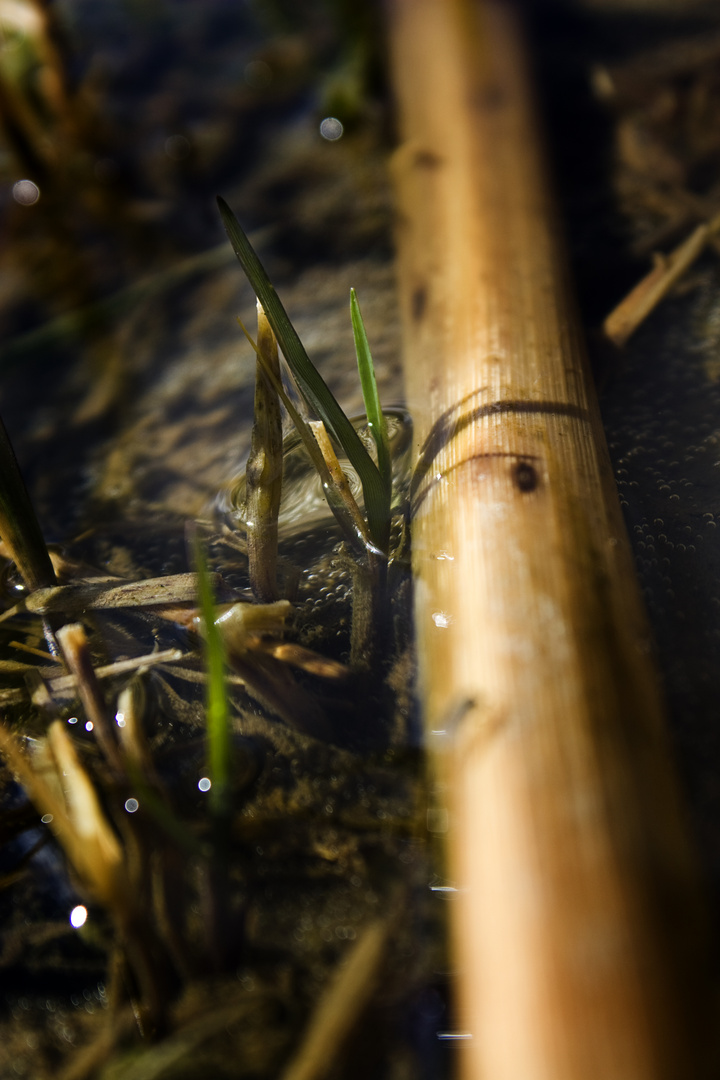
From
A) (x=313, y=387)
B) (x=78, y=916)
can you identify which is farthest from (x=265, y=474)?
(x=78, y=916)

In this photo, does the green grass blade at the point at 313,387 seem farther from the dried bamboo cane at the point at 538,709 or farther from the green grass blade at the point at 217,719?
the green grass blade at the point at 217,719

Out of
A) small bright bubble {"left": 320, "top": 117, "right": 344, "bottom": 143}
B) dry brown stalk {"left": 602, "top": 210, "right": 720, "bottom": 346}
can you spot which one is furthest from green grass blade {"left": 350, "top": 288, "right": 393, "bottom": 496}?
small bright bubble {"left": 320, "top": 117, "right": 344, "bottom": 143}

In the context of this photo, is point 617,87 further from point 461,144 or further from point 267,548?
point 267,548

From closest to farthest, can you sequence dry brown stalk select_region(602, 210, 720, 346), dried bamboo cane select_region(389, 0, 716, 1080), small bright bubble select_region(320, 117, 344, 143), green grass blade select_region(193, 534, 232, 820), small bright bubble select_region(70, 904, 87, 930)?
dried bamboo cane select_region(389, 0, 716, 1080)
green grass blade select_region(193, 534, 232, 820)
small bright bubble select_region(70, 904, 87, 930)
dry brown stalk select_region(602, 210, 720, 346)
small bright bubble select_region(320, 117, 344, 143)

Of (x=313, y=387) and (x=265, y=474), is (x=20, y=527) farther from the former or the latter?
(x=313, y=387)

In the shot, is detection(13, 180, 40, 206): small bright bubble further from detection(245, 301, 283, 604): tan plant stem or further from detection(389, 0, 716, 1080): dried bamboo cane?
detection(245, 301, 283, 604): tan plant stem

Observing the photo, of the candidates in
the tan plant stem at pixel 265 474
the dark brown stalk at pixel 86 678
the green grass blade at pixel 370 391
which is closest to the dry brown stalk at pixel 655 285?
the green grass blade at pixel 370 391

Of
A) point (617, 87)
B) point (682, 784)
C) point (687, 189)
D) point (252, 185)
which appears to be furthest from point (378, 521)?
point (617, 87)
